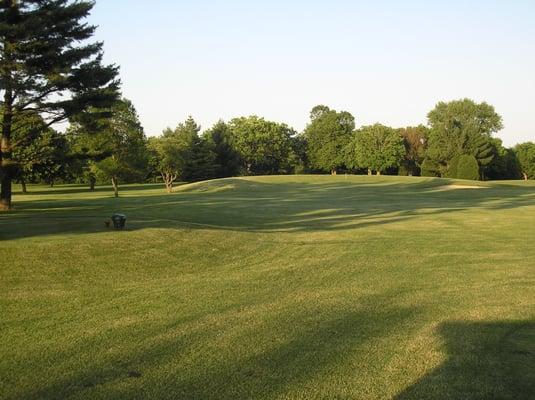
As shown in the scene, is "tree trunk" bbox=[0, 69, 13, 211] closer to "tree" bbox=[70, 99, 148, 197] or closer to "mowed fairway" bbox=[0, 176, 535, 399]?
"mowed fairway" bbox=[0, 176, 535, 399]

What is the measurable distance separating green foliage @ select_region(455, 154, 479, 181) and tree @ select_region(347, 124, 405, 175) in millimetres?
14318

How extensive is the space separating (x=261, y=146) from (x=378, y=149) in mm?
21383

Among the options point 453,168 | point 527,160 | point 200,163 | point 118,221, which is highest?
point 200,163

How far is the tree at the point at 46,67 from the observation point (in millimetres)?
20719

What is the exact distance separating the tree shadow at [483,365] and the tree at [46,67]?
1947 cm

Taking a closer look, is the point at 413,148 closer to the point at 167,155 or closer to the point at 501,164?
the point at 501,164

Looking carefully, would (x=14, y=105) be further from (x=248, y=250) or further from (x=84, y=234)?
(x=248, y=250)

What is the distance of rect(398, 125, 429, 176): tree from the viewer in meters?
97.0

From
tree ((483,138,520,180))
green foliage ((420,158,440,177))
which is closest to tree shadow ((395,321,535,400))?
green foliage ((420,158,440,177))

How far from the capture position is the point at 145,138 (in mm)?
58094

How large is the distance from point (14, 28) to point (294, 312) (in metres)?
17.2

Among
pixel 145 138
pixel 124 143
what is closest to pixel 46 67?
pixel 124 143

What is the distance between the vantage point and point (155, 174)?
87.9 m

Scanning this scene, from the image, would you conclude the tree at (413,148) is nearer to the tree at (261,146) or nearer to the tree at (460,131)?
the tree at (460,131)
